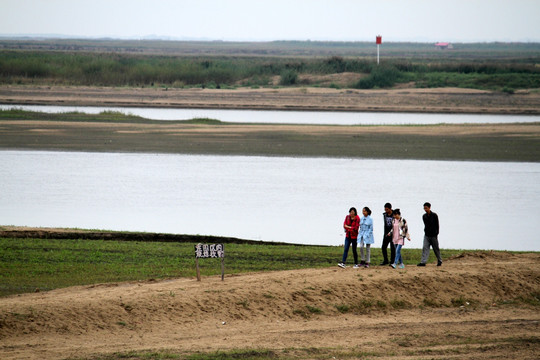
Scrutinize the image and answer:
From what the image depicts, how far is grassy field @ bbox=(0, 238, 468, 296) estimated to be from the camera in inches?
647

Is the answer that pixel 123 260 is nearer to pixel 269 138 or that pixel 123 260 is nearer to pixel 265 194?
pixel 265 194

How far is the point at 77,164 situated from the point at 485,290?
2447 cm

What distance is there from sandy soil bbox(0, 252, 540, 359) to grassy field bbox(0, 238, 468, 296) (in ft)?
4.10

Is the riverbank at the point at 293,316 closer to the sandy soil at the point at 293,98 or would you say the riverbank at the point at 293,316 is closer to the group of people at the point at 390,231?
the group of people at the point at 390,231

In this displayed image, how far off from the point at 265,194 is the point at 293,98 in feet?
127

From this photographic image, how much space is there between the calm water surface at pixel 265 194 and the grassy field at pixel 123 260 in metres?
2.75

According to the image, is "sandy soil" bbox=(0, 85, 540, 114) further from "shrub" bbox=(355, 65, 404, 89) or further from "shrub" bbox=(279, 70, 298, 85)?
"shrub" bbox=(279, 70, 298, 85)

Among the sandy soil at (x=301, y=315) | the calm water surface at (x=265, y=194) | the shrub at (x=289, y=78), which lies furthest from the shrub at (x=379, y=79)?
the sandy soil at (x=301, y=315)

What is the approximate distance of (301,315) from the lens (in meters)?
14.2

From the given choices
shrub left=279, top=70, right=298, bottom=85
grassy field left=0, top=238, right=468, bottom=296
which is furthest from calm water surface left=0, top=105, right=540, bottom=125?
grassy field left=0, top=238, right=468, bottom=296

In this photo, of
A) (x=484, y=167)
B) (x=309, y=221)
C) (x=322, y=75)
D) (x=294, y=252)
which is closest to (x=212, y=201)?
(x=309, y=221)

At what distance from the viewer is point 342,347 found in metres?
12.3

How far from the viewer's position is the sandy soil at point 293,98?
62.2m

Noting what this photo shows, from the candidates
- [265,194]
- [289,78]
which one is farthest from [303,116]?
[265,194]
